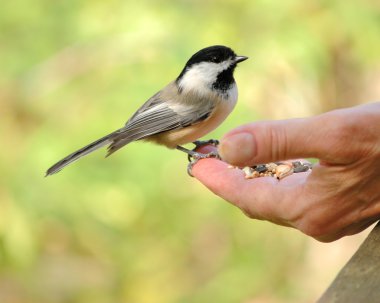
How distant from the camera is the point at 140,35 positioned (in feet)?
10.3

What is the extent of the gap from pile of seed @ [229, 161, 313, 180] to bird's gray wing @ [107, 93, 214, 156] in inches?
28.2

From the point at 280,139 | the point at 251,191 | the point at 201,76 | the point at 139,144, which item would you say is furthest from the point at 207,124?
the point at 280,139

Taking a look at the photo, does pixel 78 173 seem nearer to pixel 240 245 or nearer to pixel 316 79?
pixel 240 245

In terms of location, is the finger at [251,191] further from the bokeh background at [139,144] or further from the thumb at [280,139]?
the bokeh background at [139,144]

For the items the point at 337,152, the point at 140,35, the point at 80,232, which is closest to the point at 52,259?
the point at 80,232

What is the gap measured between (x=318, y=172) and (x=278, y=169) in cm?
62

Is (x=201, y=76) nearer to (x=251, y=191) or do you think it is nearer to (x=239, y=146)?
(x=251, y=191)

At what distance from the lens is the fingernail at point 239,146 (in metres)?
1.21

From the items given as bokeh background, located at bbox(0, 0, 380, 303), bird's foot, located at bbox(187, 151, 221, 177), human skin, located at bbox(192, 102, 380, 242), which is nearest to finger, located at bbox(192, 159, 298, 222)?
human skin, located at bbox(192, 102, 380, 242)

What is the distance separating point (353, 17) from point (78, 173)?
1.38m

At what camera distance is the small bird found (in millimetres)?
2719

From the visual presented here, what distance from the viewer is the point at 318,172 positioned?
1375 millimetres

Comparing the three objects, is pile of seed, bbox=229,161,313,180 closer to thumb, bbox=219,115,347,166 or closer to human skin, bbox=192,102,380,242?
human skin, bbox=192,102,380,242

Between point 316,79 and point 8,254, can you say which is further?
point 316,79
